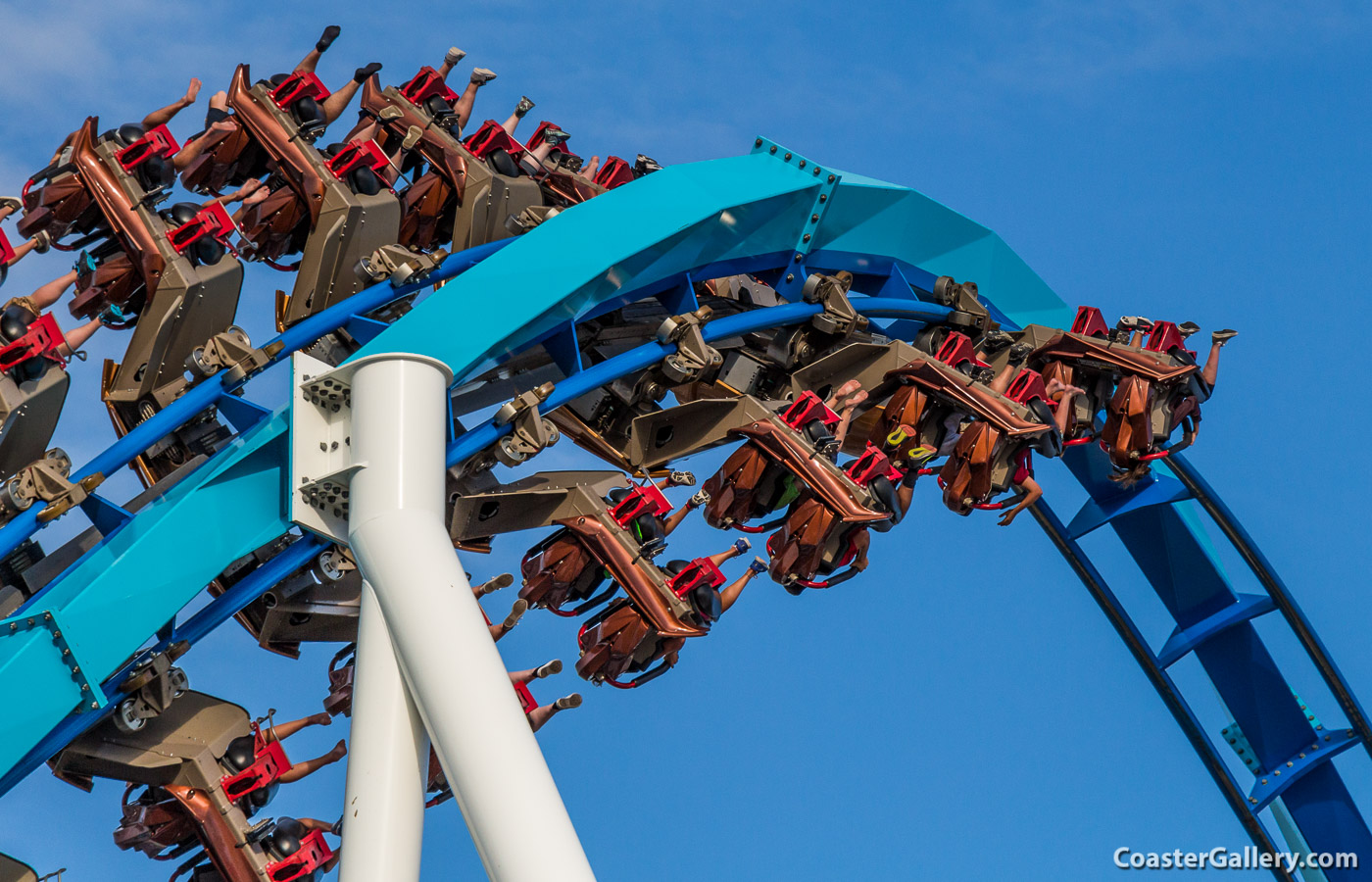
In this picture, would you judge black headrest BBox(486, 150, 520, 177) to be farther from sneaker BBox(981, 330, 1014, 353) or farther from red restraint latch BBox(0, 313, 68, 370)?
sneaker BBox(981, 330, 1014, 353)

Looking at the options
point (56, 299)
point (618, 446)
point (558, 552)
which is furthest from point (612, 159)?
point (56, 299)

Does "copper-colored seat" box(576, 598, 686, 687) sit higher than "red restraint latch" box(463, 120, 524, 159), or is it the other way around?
"red restraint latch" box(463, 120, 524, 159)

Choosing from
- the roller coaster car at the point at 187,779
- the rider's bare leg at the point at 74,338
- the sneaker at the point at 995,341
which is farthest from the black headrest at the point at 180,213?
the sneaker at the point at 995,341

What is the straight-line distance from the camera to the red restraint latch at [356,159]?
10.9m

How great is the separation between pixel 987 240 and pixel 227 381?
701 centimetres

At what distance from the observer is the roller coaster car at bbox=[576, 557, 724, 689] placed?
34.2 feet

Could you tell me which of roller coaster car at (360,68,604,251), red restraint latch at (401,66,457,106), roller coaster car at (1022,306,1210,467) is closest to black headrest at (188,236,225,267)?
roller coaster car at (360,68,604,251)

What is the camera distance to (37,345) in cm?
921

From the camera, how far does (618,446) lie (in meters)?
11.6

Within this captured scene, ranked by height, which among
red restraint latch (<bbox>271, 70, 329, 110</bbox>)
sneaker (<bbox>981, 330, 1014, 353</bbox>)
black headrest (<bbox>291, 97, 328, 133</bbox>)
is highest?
red restraint latch (<bbox>271, 70, 329, 110</bbox>)

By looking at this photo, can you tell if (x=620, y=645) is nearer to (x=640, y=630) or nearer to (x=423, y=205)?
(x=640, y=630)

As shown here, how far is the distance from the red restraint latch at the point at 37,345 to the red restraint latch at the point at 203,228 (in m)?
0.93

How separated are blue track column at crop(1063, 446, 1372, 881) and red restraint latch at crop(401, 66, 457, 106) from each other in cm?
707

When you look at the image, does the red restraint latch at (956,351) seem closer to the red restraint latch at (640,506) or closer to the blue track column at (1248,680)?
the red restraint latch at (640,506)
